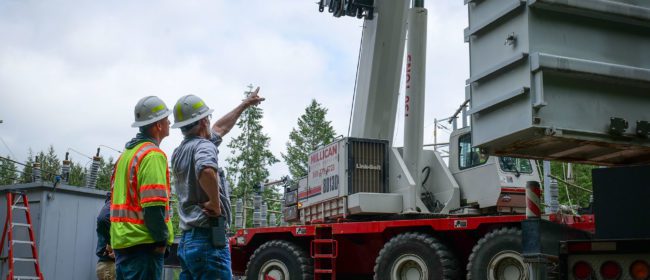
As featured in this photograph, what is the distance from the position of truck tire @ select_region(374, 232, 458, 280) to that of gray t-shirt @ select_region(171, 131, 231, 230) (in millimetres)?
6376

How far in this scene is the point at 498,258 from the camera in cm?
1148

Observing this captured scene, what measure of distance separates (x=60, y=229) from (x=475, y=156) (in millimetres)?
7604

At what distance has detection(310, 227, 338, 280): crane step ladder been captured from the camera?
14.2 meters

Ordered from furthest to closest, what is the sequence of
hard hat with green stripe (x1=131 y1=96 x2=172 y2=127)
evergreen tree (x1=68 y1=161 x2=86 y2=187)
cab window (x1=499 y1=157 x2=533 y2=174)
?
evergreen tree (x1=68 y1=161 x2=86 y2=187) → cab window (x1=499 y1=157 x2=533 y2=174) → hard hat with green stripe (x1=131 y1=96 x2=172 y2=127)

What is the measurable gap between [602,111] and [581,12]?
776 millimetres

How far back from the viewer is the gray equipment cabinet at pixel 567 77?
5891 millimetres

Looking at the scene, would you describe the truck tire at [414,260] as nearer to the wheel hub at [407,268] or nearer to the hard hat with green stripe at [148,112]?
the wheel hub at [407,268]

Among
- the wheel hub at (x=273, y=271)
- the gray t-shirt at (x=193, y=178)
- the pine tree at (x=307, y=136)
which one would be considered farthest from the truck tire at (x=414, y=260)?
the pine tree at (x=307, y=136)

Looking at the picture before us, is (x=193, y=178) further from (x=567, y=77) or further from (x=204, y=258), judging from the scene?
(x=567, y=77)

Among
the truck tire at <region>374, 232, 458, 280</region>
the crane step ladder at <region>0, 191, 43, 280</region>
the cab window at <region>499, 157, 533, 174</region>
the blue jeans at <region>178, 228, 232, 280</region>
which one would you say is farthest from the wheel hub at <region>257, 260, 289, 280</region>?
the blue jeans at <region>178, 228, 232, 280</region>

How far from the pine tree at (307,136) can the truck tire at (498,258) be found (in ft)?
140

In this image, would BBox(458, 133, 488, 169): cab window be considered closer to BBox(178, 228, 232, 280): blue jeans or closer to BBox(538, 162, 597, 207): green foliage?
BBox(178, 228, 232, 280): blue jeans

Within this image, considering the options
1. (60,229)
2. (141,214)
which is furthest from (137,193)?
(60,229)

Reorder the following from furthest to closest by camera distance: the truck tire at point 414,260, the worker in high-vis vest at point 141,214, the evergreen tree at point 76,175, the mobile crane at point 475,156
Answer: the evergreen tree at point 76,175 → the truck tire at point 414,260 → the mobile crane at point 475,156 → the worker in high-vis vest at point 141,214
